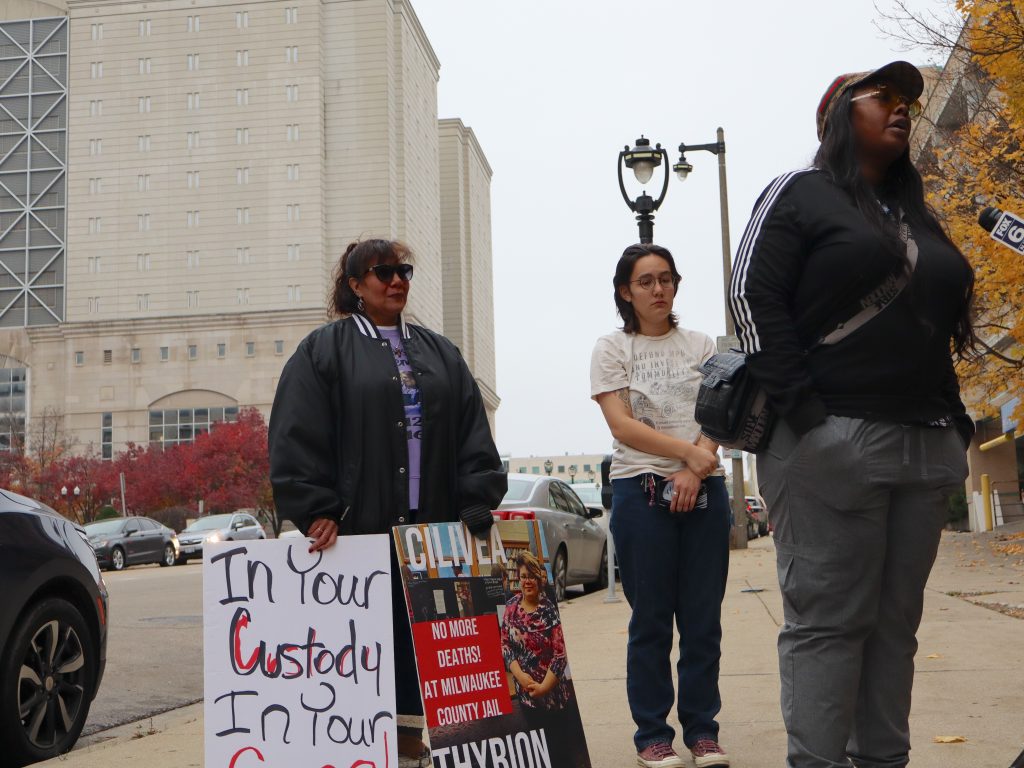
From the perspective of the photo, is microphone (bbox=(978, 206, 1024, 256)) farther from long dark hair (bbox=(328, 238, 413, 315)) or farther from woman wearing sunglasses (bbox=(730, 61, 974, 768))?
long dark hair (bbox=(328, 238, 413, 315))

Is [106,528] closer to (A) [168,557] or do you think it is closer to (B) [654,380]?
(A) [168,557]

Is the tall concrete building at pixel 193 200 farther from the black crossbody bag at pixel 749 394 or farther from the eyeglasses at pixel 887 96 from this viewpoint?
the eyeglasses at pixel 887 96

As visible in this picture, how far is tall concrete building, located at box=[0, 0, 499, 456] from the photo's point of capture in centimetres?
10050

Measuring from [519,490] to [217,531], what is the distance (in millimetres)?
25793

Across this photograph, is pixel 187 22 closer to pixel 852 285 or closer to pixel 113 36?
pixel 113 36

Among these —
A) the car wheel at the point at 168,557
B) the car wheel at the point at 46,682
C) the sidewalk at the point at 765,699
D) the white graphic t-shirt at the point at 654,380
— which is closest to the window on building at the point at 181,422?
the car wheel at the point at 168,557

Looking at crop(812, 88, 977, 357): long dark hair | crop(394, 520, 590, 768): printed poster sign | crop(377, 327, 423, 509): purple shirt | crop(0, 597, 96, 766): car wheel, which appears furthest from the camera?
crop(0, 597, 96, 766): car wheel

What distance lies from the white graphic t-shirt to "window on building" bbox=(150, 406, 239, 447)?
9630 cm

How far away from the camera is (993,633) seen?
8.05 m

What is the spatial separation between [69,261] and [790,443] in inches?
4259

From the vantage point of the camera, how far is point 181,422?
100125mm

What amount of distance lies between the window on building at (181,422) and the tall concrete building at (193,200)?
0.39 ft

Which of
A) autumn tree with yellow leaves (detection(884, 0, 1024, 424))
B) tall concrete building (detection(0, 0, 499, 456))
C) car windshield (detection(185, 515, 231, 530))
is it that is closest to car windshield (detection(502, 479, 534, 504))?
autumn tree with yellow leaves (detection(884, 0, 1024, 424))

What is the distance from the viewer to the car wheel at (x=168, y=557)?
3500 cm
